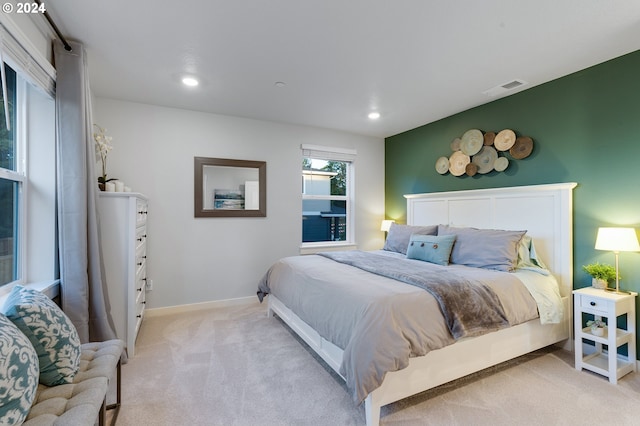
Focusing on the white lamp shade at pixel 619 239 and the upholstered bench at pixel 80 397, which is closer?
the upholstered bench at pixel 80 397

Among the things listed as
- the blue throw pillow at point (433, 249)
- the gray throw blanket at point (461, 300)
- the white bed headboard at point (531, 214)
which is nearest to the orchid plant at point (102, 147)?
the gray throw blanket at point (461, 300)

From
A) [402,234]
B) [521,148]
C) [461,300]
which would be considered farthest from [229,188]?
[521,148]

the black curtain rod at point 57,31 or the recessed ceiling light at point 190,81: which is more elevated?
the recessed ceiling light at point 190,81

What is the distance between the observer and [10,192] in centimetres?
196

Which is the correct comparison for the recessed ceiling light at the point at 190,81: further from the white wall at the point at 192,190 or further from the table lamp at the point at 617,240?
the table lamp at the point at 617,240

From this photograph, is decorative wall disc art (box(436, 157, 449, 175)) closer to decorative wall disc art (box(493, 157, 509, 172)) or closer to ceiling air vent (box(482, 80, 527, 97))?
decorative wall disc art (box(493, 157, 509, 172))

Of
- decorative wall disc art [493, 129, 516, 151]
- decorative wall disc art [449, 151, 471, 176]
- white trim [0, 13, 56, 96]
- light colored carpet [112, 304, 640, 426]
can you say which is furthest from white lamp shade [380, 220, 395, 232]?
white trim [0, 13, 56, 96]

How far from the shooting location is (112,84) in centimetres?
292

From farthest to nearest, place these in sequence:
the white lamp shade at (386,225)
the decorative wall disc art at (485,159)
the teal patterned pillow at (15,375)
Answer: the white lamp shade at (386,225) → the decorative wall disc art at (485,159) → the teal patterned pillow at (15,375)

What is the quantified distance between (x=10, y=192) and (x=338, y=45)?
2.45 m

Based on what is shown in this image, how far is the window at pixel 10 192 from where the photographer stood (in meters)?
1.87

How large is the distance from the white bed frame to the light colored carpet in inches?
5.4

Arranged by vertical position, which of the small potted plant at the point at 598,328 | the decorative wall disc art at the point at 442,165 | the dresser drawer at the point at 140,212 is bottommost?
the small potted plant at the point at 598,328

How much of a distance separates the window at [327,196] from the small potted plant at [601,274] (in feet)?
9.45
